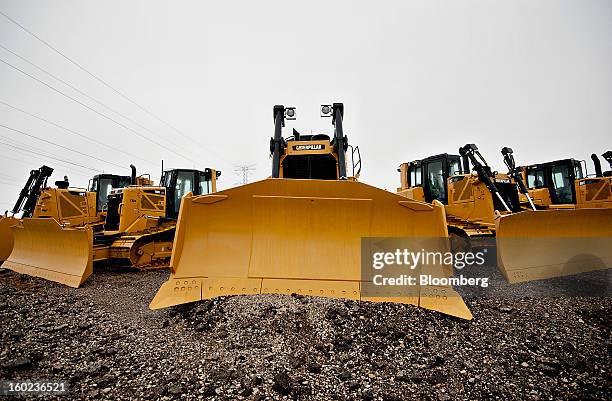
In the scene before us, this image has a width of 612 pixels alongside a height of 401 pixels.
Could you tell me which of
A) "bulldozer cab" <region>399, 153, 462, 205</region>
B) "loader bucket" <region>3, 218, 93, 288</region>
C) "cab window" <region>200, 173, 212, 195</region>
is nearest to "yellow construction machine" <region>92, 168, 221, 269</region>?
"cab window" <region>200, 173, 212, 195</region>

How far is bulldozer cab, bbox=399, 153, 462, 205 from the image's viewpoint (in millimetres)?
8914

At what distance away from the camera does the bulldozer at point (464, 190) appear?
683cm

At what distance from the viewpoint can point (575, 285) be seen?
4.75m

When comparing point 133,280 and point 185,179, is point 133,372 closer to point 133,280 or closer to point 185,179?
point 133,280

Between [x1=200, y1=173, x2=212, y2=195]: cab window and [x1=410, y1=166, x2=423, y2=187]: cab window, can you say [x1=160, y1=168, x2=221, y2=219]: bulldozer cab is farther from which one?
[x1=410, y1=166, x2=423, y2=187]: cab window

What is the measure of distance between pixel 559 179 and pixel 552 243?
846 centimetres

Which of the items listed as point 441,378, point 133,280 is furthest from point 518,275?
point 133,280

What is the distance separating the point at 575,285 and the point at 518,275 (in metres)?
1.29

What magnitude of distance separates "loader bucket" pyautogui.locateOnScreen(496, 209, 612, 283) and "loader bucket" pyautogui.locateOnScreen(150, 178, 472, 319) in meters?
2.28

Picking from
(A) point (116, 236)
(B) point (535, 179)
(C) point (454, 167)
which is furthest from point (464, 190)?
(A) point (116, 236)

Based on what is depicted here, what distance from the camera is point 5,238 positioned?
7.79m

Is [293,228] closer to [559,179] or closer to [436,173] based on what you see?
[436,173]

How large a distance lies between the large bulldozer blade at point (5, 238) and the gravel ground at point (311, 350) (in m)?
5.92

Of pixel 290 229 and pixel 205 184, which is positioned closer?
pixel 290 229
